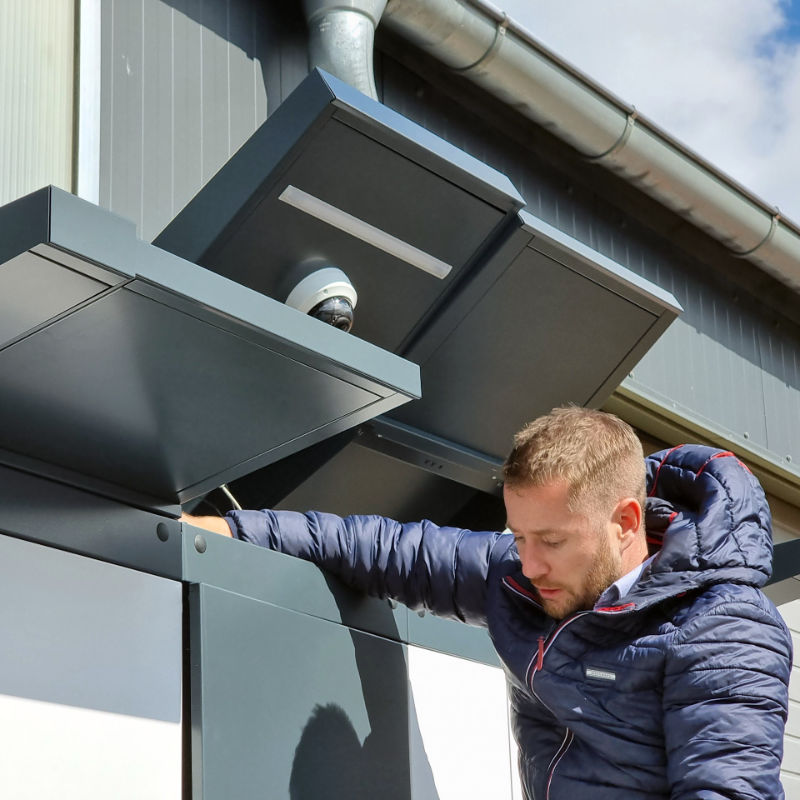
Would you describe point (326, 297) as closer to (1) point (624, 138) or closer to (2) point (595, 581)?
(2) point (595, 581)

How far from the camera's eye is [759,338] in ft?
22.0

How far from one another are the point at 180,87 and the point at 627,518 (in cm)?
213

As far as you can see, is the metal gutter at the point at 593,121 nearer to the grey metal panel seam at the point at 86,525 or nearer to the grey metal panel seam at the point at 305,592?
the grey metal panel seam at the point at 305,592

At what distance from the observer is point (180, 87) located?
394cm

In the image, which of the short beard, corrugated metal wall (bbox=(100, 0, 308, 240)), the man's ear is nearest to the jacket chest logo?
the short beard

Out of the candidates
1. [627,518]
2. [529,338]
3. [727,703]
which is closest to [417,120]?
[529,338]

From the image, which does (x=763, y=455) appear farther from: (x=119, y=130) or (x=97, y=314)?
(x=97, y=314)

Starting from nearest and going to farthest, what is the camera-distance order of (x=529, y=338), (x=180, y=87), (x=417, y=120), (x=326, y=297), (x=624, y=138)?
(x=326, y=297), (x=529, y=338), (x=180, y=87), (x=417, y=120), (x=624, y=138)

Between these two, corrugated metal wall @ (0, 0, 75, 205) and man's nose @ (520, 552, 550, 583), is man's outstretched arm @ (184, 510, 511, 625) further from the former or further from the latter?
corrugated metal wall @ (0, 0, 75, 205)

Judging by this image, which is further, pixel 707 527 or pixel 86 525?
pixel 707 527

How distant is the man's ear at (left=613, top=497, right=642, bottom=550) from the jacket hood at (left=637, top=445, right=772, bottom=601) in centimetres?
6

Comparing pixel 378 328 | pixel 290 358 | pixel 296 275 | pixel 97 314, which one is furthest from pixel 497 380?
pixel 97 314

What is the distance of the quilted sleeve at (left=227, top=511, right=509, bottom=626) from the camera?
2621mm

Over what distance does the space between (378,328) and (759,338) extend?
13.3ft
